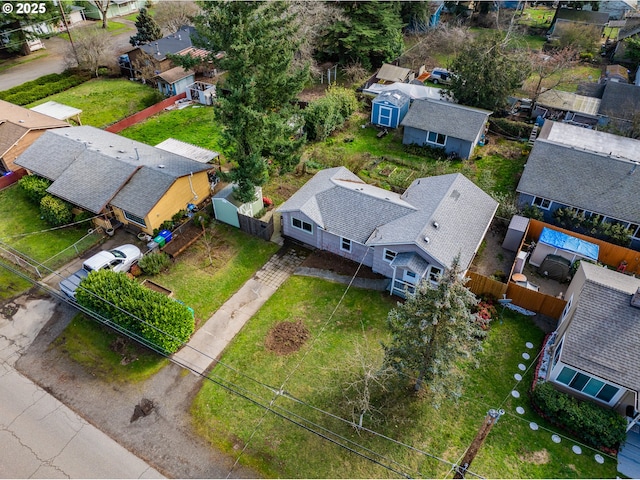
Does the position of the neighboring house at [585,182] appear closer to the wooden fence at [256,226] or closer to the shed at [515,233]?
the shed at [515,233]

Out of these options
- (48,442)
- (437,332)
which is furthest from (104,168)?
(437,332)

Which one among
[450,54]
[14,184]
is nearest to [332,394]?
[14,184]

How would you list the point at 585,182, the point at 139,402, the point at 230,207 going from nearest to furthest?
the point at 139,402, the point at 585,182, the point at 230,207

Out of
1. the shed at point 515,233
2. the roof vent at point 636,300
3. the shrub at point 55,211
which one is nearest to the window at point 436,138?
the shed at point 515,233

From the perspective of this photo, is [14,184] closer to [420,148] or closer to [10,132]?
[10,132]

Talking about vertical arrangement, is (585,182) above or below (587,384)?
above

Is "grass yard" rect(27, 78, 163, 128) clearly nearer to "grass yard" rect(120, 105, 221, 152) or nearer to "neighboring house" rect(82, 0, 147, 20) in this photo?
"grass yard" rect(120, 105, 221, 152)

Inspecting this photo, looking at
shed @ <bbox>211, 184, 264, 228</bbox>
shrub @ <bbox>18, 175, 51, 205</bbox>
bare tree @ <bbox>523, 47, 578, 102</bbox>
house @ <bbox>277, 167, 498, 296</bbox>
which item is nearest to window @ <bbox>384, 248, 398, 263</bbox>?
house @ <bbox>277, 167, 498, 296</bbox>

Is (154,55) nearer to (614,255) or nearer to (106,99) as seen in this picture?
(106,99)
